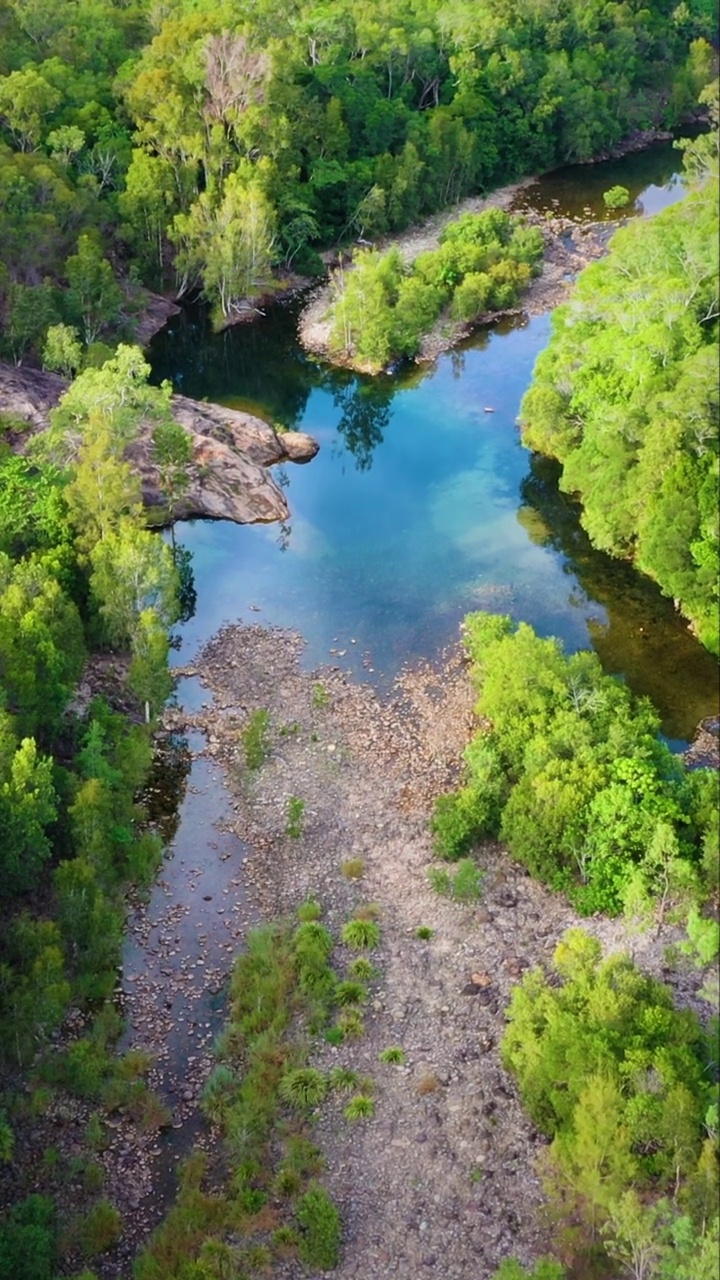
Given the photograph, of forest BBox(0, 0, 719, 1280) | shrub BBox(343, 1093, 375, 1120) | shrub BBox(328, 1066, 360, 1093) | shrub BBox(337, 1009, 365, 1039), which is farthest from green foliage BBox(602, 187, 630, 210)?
shrub BBox(343, 1093, 375, 1120)

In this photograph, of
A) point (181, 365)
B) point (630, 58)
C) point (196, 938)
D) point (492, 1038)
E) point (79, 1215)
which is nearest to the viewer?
point (79, 1215)

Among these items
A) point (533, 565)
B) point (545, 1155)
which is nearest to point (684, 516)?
point (533, 565)

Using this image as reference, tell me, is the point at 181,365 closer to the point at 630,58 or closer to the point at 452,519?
the point at 452,519

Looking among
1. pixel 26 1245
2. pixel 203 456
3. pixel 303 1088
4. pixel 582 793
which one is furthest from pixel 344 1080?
pixel 203 456

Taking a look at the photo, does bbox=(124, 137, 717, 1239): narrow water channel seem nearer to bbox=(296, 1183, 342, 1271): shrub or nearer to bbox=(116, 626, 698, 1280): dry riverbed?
bbox=(116, 626, 698, 1280): dry riverbed

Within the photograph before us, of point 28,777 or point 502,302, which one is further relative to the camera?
point 502,302

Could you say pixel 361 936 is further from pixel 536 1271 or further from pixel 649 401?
pixel 649 401
